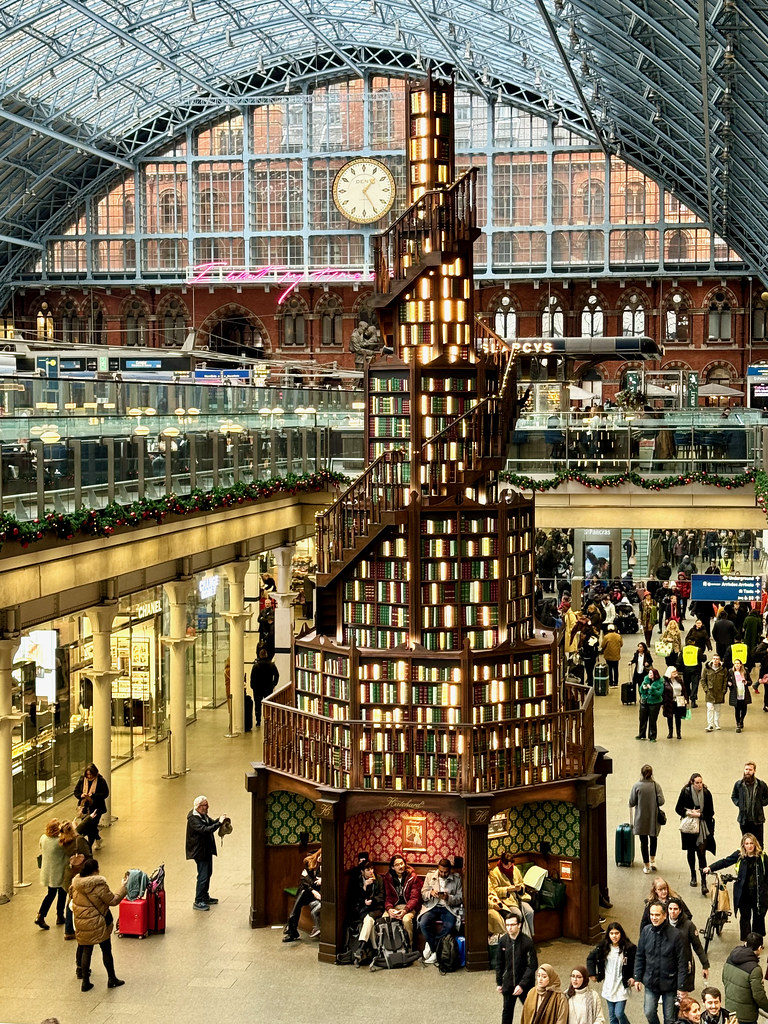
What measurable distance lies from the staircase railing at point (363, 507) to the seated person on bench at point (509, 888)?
142 inches

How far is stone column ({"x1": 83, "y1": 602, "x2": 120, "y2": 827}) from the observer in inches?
780

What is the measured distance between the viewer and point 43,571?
55.9ft

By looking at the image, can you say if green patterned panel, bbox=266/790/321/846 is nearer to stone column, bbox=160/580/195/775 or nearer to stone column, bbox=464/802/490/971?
stone column, bbox=464/802/490/971

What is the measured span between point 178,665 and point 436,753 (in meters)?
8.78

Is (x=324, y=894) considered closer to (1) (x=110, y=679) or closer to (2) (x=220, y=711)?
(1) (x=110, y=679)

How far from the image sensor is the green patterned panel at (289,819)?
51.3 feet

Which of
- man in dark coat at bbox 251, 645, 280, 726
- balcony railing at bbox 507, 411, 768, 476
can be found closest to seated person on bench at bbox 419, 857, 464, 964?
man in dark coat at bbox 251, 645, 280, 726

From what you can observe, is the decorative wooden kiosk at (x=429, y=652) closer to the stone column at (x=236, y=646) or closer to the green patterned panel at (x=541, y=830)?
the green patterned panel at (x=541, y=830)

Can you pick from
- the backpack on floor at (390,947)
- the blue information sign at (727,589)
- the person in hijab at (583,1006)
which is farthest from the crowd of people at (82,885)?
the blue information sign at (727,589)

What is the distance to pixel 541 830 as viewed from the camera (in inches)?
616

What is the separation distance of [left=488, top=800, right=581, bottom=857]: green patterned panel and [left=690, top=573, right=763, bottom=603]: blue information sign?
10682 millimetres

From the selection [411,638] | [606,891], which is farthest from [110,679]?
[606,891]

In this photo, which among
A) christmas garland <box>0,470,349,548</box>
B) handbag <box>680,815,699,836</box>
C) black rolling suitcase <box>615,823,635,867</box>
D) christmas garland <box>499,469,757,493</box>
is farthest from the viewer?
christmas garland <box>499,469,757,493</box>

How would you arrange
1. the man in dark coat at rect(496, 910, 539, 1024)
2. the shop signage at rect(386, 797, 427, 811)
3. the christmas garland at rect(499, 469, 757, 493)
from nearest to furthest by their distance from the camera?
the man in dark coat at rect(496, 910, 539, 1024), the shop signage at rect(386, 797, 427, 811), the christmas garland at rect(499, 469, 757, 493)
